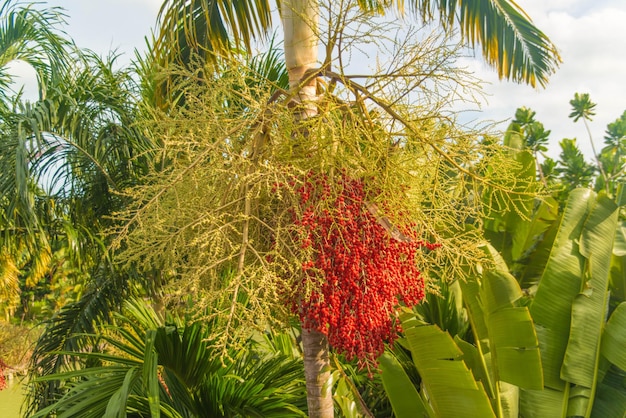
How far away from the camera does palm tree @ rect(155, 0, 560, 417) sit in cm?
304

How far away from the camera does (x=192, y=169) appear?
2.67 metres

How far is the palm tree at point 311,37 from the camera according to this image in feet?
9.99

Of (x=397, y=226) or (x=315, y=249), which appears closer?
(x=315, y=249)

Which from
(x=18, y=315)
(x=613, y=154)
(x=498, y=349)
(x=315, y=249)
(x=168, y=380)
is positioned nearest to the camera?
(x=315, y=249)

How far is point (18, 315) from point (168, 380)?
15641 millimetres

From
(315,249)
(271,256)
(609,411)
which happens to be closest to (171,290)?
(271,256)

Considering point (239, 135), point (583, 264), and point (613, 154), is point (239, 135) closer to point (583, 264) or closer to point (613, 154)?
point (583, 264)

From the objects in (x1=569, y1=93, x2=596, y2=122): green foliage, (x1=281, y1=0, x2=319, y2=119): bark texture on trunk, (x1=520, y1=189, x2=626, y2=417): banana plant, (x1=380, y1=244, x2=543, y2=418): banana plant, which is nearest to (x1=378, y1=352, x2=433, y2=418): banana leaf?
(x1=380, y1=244, x2=543, y2=418): banana plant

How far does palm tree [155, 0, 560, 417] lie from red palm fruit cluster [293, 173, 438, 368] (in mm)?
441

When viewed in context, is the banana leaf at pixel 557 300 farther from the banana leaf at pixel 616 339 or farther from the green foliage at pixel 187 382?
the green foliage at pixel 187 382

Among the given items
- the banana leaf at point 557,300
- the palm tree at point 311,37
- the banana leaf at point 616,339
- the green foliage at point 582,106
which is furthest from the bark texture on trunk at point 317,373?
the green foliage at point 582,106

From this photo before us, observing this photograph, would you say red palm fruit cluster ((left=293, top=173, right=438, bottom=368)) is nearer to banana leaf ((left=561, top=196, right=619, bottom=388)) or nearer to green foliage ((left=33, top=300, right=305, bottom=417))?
green foliage ((left=33, top=300, right=305, bottom=417))

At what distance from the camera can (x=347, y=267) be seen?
243cm

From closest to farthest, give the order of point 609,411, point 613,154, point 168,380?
point 168,380 < point 609,411 < point 613,154
